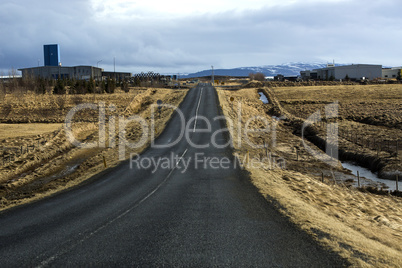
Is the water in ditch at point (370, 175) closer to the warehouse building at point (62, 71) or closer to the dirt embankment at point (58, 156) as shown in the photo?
the dirt embankment at point (58, 156)

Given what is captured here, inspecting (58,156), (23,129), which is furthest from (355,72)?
(58,156)

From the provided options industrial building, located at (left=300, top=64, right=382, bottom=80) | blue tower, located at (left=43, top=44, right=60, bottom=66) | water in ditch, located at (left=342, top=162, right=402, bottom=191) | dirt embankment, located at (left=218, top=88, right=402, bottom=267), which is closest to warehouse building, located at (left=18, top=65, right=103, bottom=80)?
blue tower, located at (left=43, top=44, right=60, bottom=66)

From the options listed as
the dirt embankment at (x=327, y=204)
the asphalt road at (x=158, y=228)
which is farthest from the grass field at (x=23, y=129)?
the asphalt road at (x=158, y=228)

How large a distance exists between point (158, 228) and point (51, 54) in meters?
140

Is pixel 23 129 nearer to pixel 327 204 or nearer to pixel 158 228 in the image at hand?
pixel 327 204

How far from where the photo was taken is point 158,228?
11414 mm

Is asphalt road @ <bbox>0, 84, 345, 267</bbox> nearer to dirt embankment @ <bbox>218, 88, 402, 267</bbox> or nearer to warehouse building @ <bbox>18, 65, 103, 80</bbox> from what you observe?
dirt embankment @ <bbox>218, 88, 402, 267</bbox>

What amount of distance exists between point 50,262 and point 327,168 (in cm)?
2431

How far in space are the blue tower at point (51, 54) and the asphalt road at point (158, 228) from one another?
129 meters

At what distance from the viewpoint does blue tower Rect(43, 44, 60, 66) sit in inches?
5359

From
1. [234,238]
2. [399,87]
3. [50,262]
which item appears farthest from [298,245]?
Result: [399,87]

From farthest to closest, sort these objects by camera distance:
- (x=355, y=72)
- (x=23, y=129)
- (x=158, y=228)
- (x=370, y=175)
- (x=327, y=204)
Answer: (x=355, y=72)
(x=23, y=129)
(x=370, y=175)
(x=327, y=204)
(x=158, y=228)

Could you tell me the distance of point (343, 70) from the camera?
133 m

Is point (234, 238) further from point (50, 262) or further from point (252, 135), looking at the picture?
point (252, 135)
